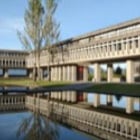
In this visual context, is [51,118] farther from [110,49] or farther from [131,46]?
[110,49]

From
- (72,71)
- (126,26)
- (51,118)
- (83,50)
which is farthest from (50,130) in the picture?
(72,71)

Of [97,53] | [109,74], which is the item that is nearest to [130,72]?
[97,53]

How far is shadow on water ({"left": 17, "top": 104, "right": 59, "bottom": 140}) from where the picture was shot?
Answer: 48.4ft

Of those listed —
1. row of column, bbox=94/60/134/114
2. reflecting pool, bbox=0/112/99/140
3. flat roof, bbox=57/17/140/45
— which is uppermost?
flat roof, bbox=57/17/140/45

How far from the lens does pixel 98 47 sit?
218 ft

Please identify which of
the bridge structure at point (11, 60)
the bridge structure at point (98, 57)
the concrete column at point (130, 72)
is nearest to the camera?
the bridge structure at point (98, 57)

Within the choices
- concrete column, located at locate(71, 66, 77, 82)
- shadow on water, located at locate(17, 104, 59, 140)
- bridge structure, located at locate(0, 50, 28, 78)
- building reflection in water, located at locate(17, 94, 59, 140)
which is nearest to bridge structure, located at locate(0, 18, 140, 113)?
concrete column, located at locate(71, 66, 77, 82)

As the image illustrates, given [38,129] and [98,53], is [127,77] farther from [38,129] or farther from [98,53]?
[38,129]

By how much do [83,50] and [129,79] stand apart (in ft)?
62.7

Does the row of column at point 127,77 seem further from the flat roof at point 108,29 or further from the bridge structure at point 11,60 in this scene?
the bridge structure at point 11,60

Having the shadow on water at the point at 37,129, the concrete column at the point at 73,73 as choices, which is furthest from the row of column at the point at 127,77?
the concrete column at the point at 73,73

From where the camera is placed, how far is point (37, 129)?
16.3 metres

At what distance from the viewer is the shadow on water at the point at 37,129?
14.8 metres

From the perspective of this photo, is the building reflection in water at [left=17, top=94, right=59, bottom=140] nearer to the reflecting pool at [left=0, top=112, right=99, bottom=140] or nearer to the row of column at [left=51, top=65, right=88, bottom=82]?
the reflecting pool at [left=0, top=112, right=99, bottom=140]
